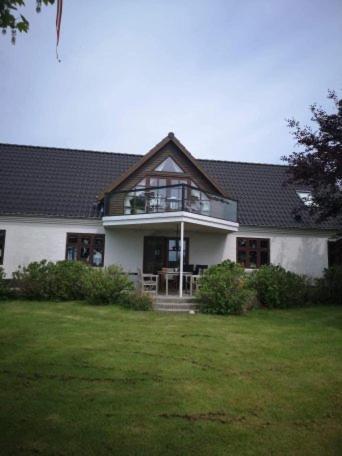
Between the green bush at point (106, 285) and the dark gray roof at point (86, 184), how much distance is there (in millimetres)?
4987

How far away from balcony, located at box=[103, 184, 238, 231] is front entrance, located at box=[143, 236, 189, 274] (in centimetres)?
272

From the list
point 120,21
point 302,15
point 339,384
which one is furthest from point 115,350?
point 302,15

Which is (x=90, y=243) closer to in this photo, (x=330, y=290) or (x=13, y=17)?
(x=330, y=290)

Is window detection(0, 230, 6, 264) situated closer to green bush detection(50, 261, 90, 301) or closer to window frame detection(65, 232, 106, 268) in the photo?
window frame detection(65, 232, 106, 268)

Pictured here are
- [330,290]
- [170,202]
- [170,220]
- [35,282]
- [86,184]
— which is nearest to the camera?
[35,282]

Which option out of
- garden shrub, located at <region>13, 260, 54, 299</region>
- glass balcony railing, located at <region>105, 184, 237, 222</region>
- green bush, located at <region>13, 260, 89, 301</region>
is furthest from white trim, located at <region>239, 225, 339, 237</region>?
garden shrub, located at <region>13, 260, 54, 299</region>

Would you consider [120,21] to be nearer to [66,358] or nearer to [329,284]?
[66,358]

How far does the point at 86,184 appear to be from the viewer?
811 inches

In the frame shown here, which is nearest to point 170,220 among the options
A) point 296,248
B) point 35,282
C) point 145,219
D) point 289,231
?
point 145,219

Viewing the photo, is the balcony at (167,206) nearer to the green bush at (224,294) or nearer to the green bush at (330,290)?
the green bush at (224,294)

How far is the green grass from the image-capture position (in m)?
4.23

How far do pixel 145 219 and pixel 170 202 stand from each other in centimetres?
136

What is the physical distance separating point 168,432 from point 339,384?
132 inches

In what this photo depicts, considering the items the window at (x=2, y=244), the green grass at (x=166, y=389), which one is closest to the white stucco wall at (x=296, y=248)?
the green grass at (x=166, y=389)
